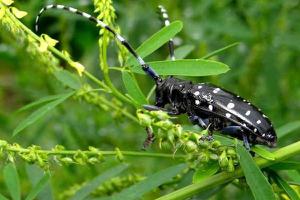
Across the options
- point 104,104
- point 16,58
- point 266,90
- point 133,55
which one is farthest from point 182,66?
point 16,58

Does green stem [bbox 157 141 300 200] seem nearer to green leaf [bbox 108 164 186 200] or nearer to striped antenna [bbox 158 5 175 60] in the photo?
green leaf [bbox 108 164 186 200]

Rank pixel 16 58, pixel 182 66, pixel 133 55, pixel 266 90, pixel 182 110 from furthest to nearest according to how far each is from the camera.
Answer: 1. pixel 16 58
2. pixel 266 90
3. pixel 182 110
4. pixel 133 55
5. pixel 182 66

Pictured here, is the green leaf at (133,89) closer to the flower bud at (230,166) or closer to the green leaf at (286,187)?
the flower bud at (230,166)

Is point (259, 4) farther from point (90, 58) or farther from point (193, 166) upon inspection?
point (193, 166)

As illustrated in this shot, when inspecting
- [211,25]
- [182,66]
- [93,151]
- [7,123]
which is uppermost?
[211,25]

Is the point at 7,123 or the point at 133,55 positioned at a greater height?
the point at 7,123

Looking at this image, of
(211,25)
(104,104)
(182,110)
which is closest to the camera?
(182,110)

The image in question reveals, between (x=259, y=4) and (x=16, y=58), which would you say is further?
(x=16, y=58)
